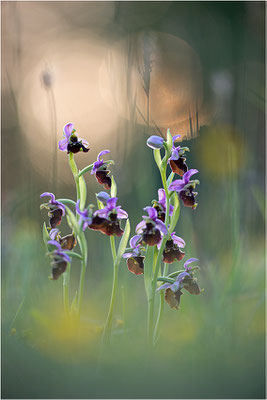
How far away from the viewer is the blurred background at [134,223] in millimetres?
581

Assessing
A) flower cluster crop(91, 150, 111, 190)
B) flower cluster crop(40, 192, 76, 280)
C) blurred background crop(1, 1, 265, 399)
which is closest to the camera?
blurred background crop(1, 1, 265, 399)

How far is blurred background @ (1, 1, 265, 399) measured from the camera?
58 centimetres

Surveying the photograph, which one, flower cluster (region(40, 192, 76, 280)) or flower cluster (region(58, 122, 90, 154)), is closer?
flower cluster (region(40, 192, 76, 280))

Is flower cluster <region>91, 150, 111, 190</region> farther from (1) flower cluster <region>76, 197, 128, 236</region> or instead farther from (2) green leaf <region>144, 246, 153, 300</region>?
(2) green leaf <region>144, 246, 153, 300</region>

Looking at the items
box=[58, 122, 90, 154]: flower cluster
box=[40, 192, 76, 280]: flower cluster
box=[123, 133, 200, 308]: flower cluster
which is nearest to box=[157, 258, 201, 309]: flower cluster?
box=[123, 133, 200, 308]: flower cluster

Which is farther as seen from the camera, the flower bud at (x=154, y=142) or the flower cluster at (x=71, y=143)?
the flower cluster at (x=71, y=143)

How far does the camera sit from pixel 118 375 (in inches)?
21.7

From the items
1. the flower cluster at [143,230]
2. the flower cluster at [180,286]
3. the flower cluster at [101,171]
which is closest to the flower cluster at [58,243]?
the flower cluster at [143,230]

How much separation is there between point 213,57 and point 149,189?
2159 mm

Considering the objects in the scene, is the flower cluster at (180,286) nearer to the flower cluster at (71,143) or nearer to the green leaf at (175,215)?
the green leaf at (175,215)

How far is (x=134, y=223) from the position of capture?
5.86ft

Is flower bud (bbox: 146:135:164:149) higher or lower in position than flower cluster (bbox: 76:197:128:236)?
higher

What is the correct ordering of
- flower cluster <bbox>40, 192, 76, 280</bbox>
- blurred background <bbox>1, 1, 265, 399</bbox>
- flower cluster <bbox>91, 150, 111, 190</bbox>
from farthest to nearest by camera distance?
1. flower cluster <bbox>91, 150, 111, 190</bbox>
2. flower cluster <bbox>40, 192, 76, 280</bbox>
3. blurred background <bbox>1, 1, 265, 399</bbox>

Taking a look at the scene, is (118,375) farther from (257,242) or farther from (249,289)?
(257,242)
